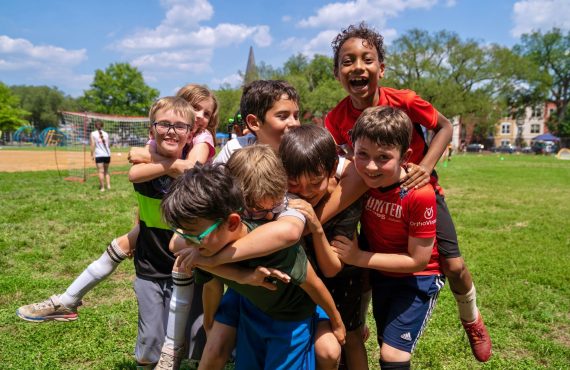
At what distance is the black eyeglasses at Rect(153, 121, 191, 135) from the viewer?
105 inches

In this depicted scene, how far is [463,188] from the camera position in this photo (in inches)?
573

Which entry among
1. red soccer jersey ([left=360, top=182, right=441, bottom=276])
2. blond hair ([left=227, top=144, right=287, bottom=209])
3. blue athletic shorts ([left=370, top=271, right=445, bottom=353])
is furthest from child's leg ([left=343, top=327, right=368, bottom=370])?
blond hair ([left=227, top=144, right=287, bottom=209])

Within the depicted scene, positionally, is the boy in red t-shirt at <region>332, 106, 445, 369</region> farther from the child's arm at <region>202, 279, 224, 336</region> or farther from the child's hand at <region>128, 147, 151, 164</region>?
the child's hand at <region>128, 147, 151, 164</region>

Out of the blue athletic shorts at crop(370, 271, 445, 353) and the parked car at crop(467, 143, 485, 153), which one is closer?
the blue athletic shorts at crop(370, 271, 445, 353)

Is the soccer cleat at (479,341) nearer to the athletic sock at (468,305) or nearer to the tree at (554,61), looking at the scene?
the athletic sock at (468,305)

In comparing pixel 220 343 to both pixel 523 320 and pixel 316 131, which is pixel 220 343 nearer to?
pixel 316 131

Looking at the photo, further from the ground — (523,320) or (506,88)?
(506,88)

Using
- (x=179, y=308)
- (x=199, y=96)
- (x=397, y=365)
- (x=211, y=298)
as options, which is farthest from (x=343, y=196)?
(x=199, y=96)

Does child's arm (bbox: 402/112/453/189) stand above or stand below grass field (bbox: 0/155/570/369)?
above

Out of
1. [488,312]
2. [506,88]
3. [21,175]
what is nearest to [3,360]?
[488,312]

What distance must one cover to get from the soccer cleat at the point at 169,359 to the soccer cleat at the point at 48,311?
1.31 metres

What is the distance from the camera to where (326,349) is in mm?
2256

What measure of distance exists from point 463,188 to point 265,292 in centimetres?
1387

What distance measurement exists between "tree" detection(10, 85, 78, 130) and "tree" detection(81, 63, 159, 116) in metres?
22.7
